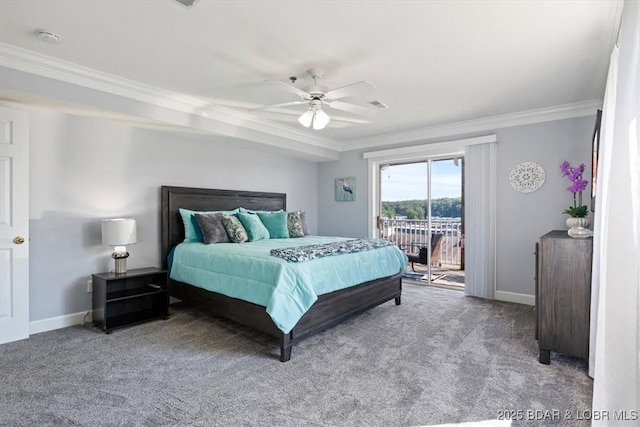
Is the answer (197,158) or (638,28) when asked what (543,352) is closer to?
(638,28)

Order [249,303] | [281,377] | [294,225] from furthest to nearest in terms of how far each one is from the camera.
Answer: [294,225] → [249,303] → [281,377]

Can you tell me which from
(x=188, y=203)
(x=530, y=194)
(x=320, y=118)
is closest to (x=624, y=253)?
(x=320, y=118)

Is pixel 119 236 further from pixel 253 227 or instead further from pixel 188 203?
pixel 253 227

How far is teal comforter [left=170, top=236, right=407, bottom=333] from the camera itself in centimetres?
261

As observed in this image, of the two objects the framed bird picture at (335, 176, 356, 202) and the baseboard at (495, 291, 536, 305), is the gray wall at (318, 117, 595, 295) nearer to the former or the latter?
the baseboard at (495, 291, 536, 305)

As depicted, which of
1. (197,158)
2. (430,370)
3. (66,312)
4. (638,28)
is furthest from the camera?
(197,158)

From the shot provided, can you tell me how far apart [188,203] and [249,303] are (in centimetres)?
209

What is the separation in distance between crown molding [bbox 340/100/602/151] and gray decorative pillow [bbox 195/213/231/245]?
9.83ft

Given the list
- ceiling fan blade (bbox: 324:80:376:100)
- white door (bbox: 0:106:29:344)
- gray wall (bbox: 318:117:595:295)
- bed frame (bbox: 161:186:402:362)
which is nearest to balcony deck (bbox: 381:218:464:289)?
gray wall (bbox: 318:117:595:295)

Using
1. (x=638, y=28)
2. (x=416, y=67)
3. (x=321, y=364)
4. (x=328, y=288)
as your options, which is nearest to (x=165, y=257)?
(x=328, y=288)

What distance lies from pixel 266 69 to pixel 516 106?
3068 millimetres

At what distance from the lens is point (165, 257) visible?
409 centimetres

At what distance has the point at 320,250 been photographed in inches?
122

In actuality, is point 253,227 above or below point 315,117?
below
